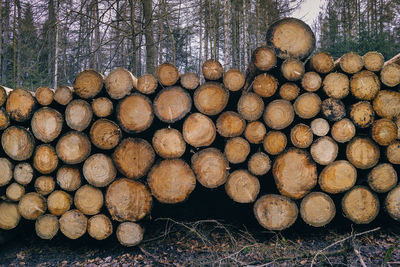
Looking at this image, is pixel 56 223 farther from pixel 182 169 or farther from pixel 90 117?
pixel 182 169

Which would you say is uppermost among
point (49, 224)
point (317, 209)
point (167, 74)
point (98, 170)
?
point (167, 74)

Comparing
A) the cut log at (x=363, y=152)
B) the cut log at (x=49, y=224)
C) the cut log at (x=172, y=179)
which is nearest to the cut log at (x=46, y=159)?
the cut log at (x=49, y=224)

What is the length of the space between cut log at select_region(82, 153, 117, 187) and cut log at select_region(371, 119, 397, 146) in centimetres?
263

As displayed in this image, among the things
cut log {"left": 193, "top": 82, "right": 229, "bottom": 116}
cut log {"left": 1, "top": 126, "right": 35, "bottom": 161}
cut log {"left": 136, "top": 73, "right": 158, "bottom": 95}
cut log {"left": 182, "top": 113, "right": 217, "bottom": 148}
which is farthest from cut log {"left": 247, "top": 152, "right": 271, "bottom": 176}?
cut log {"left": 1, "top": 126, "right": 35, "bottom": 161}

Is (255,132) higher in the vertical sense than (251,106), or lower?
lower

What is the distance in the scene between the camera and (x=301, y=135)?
2674 mm

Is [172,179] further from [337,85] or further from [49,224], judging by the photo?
[337,85]

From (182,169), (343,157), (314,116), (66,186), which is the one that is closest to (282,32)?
(314,116)

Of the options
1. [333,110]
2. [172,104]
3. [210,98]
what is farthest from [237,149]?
[333,110]

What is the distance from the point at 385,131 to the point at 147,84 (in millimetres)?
2340

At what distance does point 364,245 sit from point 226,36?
29.5 ft

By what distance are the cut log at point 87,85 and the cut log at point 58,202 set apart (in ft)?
3.37

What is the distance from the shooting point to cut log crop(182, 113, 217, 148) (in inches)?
107

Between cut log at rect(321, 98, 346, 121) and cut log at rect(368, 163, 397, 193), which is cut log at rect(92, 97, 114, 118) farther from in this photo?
cut log at rect(368, 163, 397, 193)
